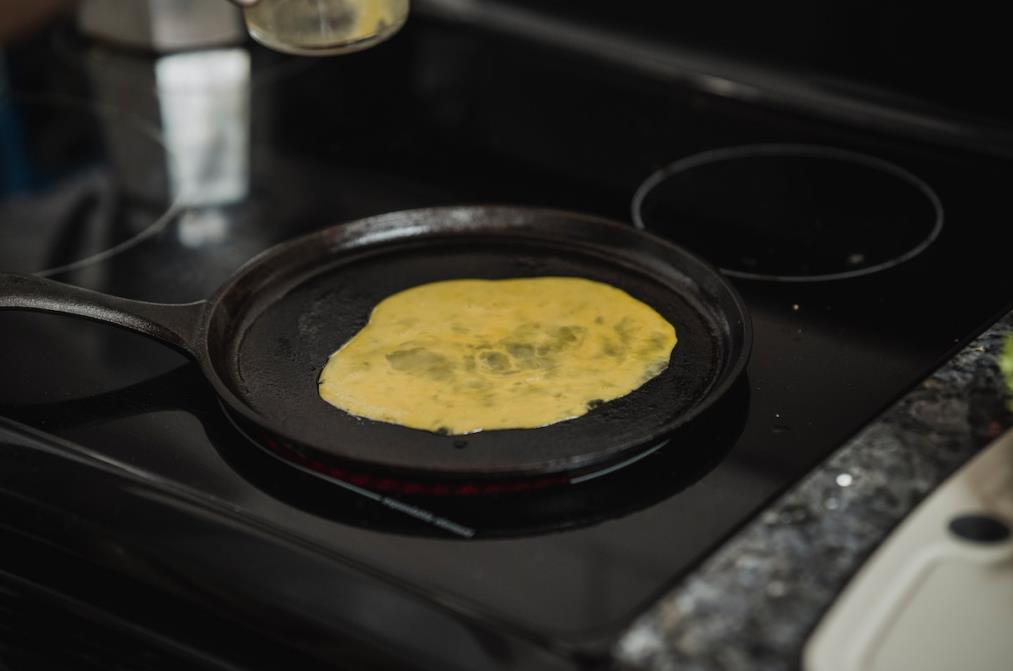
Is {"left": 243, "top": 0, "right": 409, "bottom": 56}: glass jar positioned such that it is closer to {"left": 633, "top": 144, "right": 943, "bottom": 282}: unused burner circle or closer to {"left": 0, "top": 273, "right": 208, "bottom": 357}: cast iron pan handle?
{"left": 0, "top": 273, "right": 208, "bottom": 357}: cast iron pan handle

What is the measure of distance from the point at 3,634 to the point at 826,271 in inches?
26.6

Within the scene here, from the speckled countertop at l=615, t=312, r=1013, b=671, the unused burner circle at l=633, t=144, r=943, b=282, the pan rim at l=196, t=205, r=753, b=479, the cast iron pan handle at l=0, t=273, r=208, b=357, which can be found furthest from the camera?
the unused burner circle at l=633, t=144, r=943, b=282

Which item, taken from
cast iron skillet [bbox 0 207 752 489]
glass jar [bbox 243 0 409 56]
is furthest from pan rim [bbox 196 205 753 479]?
glass jar [bbox 243 0 409 56]

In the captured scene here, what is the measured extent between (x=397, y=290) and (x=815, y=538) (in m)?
0.41

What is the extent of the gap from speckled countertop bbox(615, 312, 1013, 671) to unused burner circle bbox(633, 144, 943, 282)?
0.22m

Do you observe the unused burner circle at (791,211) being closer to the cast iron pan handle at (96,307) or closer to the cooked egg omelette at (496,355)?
the cooked egg omelette at (496,355)

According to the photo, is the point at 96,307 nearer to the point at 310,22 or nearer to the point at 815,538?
the point at 310,22

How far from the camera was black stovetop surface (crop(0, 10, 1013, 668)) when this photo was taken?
736 millimetres

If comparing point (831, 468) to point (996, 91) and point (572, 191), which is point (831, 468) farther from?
point (996, 91)

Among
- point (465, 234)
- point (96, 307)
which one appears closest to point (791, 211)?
point (465, 234)

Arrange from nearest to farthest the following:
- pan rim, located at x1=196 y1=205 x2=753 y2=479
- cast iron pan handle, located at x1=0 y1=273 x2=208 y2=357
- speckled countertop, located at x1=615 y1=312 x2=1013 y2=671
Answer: speckled countertop, located at x1=615 y1=312 x2=1013 y2=671 → pan rim, located at x1=196 y1=205 x2=753 y2=479 → cast iron pan handle, located at x1=0 y1=273 x2=208 y2=357

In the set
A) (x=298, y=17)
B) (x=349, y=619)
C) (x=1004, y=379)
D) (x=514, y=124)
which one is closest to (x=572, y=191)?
(x=514, y=124)

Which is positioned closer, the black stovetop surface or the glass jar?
the black stovetop surface

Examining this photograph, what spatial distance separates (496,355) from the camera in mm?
921
